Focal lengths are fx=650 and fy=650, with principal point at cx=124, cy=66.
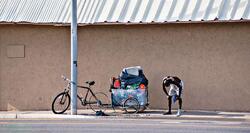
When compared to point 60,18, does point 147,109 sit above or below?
below

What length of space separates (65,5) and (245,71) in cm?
645

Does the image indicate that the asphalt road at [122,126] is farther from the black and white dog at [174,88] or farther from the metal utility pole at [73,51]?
the black and white dog at [174,88]

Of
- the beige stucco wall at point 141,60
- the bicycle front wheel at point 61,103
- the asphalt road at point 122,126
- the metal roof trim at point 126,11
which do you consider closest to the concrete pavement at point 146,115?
Result: the bicycle front wheel at point 61,103

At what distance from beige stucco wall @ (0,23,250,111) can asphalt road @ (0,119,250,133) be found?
9.48ft

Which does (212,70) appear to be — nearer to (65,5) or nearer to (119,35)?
(119,35)

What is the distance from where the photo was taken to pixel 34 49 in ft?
70.6

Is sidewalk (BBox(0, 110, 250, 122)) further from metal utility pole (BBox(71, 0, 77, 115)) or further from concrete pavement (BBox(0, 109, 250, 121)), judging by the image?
metal utility pole (BBox(71, 0, 77, 115))

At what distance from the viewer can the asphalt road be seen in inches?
588

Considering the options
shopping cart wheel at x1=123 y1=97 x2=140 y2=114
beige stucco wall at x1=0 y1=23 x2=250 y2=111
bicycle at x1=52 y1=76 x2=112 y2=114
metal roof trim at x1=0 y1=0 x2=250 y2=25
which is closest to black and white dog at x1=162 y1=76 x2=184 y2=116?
shopping cart wheel at x1=123 y1=97 x2=140 y2=114

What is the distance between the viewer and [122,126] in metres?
16.0

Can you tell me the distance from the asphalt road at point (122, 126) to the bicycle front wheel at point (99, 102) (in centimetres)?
217

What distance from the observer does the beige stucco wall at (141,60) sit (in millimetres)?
20047

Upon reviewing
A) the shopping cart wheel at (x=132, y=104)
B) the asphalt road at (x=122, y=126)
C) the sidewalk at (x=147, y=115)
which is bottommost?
Answer: the asphalt road at (x=122, y=126)

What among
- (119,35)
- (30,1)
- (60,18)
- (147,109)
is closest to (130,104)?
(147,109)
